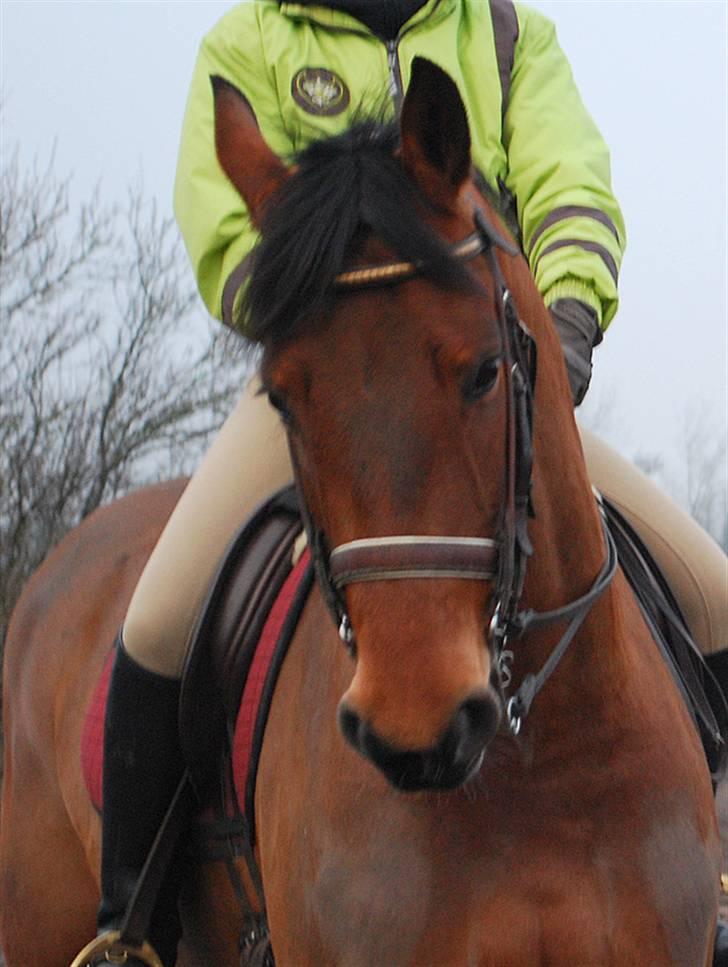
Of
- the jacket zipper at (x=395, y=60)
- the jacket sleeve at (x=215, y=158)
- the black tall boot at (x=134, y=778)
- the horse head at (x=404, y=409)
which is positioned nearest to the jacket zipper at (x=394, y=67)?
the jacket zipper at (x=395, y=60)

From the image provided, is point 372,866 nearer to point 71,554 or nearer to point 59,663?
point 59,663

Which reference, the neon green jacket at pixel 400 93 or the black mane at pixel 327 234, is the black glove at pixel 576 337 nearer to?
the neon green jacket at pixel 400 93

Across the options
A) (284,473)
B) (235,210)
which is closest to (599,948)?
(284,473)

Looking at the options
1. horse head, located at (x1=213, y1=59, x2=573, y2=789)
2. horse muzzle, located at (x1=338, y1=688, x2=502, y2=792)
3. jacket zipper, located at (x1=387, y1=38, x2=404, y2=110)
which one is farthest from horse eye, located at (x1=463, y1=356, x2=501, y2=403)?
jacket zipper, located at (x1=387, y1=38, x2=404, y2=110)

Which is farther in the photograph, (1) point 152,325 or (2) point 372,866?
(1) point 152,325

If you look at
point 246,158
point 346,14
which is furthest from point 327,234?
point 346,14

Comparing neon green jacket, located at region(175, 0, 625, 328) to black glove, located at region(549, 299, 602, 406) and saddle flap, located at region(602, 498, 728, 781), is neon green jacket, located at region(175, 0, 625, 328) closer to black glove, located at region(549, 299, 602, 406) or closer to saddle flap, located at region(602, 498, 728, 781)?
black glove, located at region(549, 299, 602, 406)

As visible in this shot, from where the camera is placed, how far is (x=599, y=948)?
247 cm

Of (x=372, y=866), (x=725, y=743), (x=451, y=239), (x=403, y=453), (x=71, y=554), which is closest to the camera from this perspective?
(x=403, y=453)

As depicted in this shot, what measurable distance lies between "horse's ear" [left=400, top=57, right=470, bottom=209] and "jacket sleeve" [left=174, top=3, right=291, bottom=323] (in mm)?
743

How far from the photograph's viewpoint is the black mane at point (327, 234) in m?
2.29

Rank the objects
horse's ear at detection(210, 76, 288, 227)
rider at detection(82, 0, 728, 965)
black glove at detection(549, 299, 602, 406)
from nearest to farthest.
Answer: horse's ear at detection(210, 76, 288, 227) → black glove at detection(549, 299, 602, 406) → rider at detection(82, 0, 728, 965)

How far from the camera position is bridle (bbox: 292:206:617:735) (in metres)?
2.15

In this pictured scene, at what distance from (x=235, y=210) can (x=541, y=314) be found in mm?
1073
